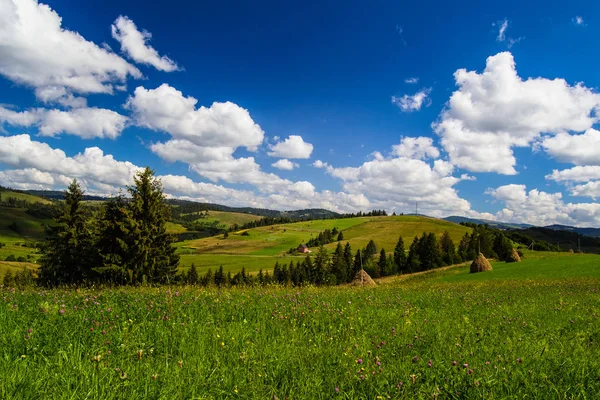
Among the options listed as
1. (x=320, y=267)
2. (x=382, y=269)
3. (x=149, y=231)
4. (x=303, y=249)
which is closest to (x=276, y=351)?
(x=149, y=231)

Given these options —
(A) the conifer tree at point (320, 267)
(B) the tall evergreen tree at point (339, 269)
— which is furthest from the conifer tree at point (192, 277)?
(B) the tall evergreen tree at point (339, 269)

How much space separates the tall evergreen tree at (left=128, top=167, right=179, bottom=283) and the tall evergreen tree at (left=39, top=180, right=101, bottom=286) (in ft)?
15.7

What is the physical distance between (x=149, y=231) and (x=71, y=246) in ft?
34.0

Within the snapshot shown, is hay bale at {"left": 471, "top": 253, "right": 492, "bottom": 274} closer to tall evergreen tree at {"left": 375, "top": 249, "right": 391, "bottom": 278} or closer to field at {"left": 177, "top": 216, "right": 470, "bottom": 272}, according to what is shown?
tall evergreen tree at {"left": 375, "top": 249, "right": 391, "bottom": 278}

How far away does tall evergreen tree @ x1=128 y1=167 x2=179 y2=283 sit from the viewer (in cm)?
3534

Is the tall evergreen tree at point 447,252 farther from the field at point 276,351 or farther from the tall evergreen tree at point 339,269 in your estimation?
the field at point 276,351

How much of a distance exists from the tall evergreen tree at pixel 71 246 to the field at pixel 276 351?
34756 millimetres

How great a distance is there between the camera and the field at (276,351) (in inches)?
139

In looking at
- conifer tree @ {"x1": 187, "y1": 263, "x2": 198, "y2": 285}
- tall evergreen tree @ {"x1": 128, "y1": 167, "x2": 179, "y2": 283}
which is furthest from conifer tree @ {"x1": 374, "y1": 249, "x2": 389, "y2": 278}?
tall evergreen tree @ {"x1": 128, "y1": 167, "x2": 179, "y2": 283}

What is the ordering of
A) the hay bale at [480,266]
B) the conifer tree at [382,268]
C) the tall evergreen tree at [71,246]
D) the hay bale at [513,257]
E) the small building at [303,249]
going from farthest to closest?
the small building at [303,249] < the conifer tree at [382,268] < the hay bale at [513,257] < the hay bale at [480,266] < the tall evergreen tree at [71,246]

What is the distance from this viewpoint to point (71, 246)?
127ft

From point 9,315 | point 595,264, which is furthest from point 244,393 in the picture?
point 595,264

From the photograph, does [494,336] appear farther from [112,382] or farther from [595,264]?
[595,264]

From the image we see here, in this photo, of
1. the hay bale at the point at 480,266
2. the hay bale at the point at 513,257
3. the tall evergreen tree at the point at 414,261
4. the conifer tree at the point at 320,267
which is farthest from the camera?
the tall evergreen tree at the point at 414,261
